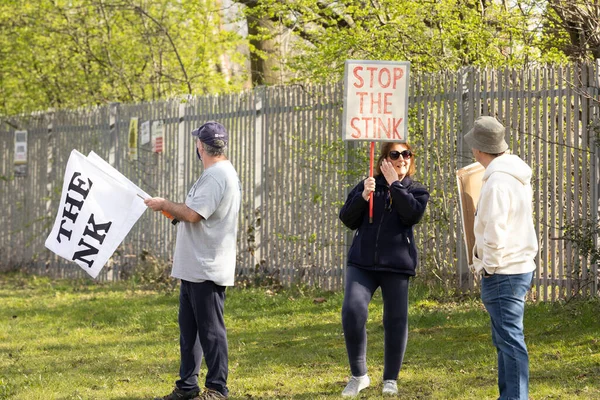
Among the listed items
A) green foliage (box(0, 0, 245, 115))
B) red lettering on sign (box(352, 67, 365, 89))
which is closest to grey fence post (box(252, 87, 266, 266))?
red lettering on sign (box(352, 67, 365, 89))

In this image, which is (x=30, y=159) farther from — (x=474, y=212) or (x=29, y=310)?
(x=474, y=212)

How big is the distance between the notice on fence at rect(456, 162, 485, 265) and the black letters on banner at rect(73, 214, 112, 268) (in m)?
2.57

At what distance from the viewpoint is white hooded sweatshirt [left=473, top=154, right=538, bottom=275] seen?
601 centimetres

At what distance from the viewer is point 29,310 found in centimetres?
1261

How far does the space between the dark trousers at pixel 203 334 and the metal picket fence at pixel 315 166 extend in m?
4.07

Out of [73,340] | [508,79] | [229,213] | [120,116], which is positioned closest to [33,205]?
[120,116]

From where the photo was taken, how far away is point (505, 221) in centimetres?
602

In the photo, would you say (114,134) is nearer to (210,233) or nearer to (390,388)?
(210,233)

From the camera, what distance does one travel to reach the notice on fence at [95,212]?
7.50 m

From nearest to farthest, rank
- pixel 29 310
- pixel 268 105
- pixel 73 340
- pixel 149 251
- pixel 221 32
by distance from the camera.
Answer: pixel 73 340, pixel 29 310, pixel 268 105, pixel 149 251, pixel 221 32

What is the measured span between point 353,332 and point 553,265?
13.8ft

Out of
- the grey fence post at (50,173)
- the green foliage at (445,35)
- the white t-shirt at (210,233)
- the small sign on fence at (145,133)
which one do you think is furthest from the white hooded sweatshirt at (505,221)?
the grey fence post at (50,173)

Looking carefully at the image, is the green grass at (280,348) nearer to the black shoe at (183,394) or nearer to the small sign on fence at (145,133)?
the black shoe at (183,394)

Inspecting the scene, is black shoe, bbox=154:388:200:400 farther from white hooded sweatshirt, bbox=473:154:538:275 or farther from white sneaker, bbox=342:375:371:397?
white hooded sweatshirt, bbox=473:154:538:275
